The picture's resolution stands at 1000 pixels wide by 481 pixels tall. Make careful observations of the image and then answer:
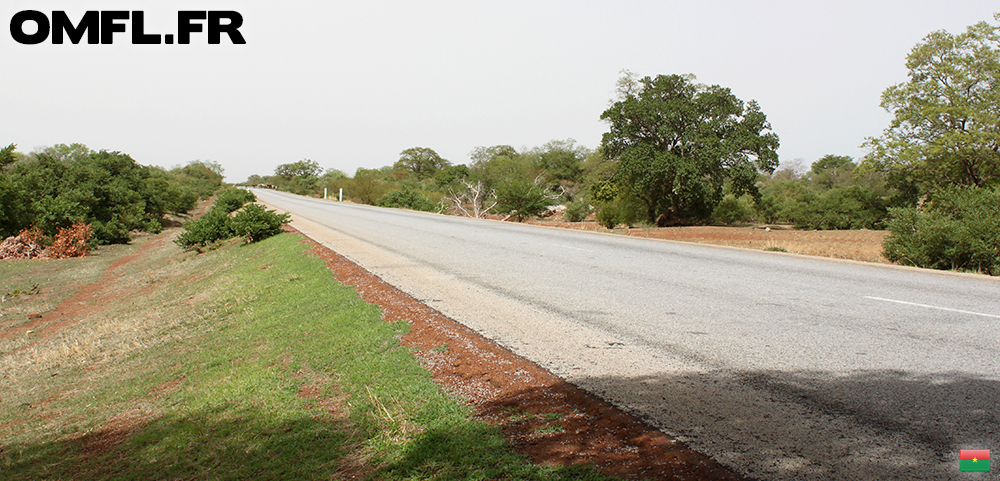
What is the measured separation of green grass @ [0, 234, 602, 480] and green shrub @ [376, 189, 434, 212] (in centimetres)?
4299

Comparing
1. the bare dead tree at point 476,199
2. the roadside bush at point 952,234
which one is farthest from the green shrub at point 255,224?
the bare dead tree at point 476,199

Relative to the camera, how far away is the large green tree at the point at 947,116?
1147 inches

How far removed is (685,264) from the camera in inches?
450

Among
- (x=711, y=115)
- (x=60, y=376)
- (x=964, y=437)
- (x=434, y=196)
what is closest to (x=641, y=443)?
(x=964, y=437)

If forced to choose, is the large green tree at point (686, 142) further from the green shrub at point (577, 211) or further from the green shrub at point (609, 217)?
the green shrub at point (577, 211)

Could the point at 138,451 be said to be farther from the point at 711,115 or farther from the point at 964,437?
the point at 711,115

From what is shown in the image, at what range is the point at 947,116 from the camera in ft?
102

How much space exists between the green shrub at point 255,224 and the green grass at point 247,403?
33.5 feet

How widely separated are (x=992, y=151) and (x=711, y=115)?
12.8 meters

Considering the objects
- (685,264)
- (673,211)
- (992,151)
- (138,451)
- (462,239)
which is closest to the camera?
(138,451)

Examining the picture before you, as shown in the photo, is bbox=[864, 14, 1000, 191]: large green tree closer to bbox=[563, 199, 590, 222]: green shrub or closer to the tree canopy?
bbox=[563, 199, 590, 222]: green shrub

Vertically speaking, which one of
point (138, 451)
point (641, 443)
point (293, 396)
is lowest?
point (138, 451)

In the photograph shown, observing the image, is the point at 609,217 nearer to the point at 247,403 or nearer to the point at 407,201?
the point at 407,201

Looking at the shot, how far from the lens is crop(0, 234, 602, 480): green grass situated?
3832mm
